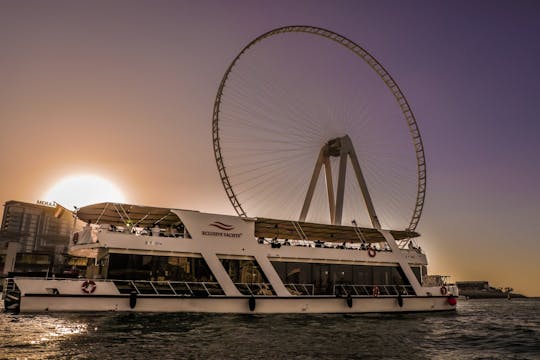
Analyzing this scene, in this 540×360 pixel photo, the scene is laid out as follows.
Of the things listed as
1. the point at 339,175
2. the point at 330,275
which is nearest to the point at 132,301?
the point at 330,275

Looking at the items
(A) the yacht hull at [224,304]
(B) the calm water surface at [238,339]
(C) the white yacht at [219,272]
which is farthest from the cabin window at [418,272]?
(B) the calm water surface at [238,339]

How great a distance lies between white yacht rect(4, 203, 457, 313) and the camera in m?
16.6

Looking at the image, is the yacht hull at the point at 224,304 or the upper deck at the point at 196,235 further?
the upper deck at the point at 196,235

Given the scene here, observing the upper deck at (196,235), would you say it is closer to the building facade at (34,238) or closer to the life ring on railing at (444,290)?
the building facade at (34,238)

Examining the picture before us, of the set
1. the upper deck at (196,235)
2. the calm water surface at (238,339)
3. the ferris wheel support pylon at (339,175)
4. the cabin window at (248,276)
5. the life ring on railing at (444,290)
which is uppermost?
the ferris wheel support pylon at (339,175)

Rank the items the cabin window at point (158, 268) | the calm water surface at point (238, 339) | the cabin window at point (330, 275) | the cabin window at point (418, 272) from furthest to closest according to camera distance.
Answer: the cabin window at point (418, 272), the cabin window at point (330, 275), the cabin window at point (158, 268), the calm water surface at point (238, 339)

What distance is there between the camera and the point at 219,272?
18828mm

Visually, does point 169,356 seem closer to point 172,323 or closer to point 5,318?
point 172,323

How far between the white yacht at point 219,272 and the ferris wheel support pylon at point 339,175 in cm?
224

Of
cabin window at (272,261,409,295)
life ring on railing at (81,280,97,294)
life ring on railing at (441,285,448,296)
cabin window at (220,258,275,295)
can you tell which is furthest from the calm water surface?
life ring on railing at (441,285,448,296)

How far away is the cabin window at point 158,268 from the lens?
17516mm

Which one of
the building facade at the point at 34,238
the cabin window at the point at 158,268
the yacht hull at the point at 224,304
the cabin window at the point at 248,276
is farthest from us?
the building facade at the point at 34,238

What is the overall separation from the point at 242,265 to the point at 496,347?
1141 cm

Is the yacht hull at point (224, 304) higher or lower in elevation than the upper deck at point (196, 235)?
lower
